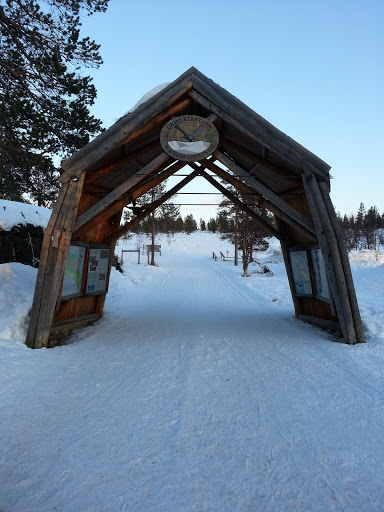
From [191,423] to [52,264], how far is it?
442 centimetres

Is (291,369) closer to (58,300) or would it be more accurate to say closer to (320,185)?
(320,185)

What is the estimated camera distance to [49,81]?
7652 mm

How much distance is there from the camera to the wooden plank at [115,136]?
252 inches

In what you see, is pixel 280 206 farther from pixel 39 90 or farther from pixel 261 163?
pixel 39 90

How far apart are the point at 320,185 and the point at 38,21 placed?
763cm

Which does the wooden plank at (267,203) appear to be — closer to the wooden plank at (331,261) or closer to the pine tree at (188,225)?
the wooden plank at (331,261)

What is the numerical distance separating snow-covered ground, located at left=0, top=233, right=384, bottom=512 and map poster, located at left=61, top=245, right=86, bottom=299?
1.04 meters

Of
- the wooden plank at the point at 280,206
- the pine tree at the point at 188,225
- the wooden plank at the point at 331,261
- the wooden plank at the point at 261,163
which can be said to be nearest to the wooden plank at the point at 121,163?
the wooden plank at the point at 261,163

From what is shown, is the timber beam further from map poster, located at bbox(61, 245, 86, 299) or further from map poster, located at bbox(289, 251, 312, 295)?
map poster, located at bbox(289, 251, 312, 295)

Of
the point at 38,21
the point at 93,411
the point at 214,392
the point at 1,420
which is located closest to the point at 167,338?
the point at 214,392

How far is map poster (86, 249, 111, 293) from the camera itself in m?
8.10

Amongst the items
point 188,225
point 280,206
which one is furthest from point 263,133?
point 188,225

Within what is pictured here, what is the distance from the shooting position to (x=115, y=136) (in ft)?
21.0

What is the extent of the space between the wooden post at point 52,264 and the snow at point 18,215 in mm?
5199
